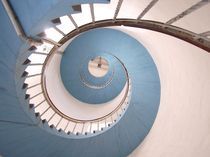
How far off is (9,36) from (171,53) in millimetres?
2730

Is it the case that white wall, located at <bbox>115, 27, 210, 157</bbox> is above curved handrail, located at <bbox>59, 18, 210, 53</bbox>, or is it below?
below

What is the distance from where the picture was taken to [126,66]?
233 inches

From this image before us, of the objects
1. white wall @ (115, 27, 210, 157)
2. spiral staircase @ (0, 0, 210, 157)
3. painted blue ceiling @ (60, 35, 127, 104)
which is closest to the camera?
spiral staircase @ (0, 0, 210, 157)

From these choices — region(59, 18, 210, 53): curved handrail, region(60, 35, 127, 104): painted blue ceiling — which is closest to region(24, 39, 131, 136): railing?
region(60, 35, 127, 104): painted blue ceiling

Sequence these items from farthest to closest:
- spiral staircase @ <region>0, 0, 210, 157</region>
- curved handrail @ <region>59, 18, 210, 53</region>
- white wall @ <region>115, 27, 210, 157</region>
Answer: white wall @ <region>115, 27, 210, 157</region> < spiral staircase @ <region>0, 0, 210, 157</region> < curved handrail @ <region>59, 18, 210, 53</region>

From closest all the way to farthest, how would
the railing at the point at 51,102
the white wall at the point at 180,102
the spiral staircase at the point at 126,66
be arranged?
1. the spiral staircase at the point at 126,66
2. the white wall at the point at 180,102
3. the railing at the point at 51,102

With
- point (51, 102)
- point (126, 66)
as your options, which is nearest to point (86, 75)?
point (126, 66)

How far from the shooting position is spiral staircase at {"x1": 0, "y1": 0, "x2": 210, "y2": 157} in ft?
7.63

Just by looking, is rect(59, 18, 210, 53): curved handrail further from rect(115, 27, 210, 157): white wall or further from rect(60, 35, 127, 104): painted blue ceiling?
rect(60, 35, 127, 104): painted blue ceiling

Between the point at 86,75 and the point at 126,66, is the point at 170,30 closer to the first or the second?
the point at 126,66

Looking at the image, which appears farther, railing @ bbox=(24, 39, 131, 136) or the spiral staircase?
railing @ bbox=(24, 39, 131, 136)

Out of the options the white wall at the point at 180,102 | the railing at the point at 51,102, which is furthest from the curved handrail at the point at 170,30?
the railing at the point at 51,102

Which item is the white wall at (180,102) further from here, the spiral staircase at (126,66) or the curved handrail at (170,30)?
the curved handrail at (170,30)

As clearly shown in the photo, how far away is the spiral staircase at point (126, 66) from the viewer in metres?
2.33
